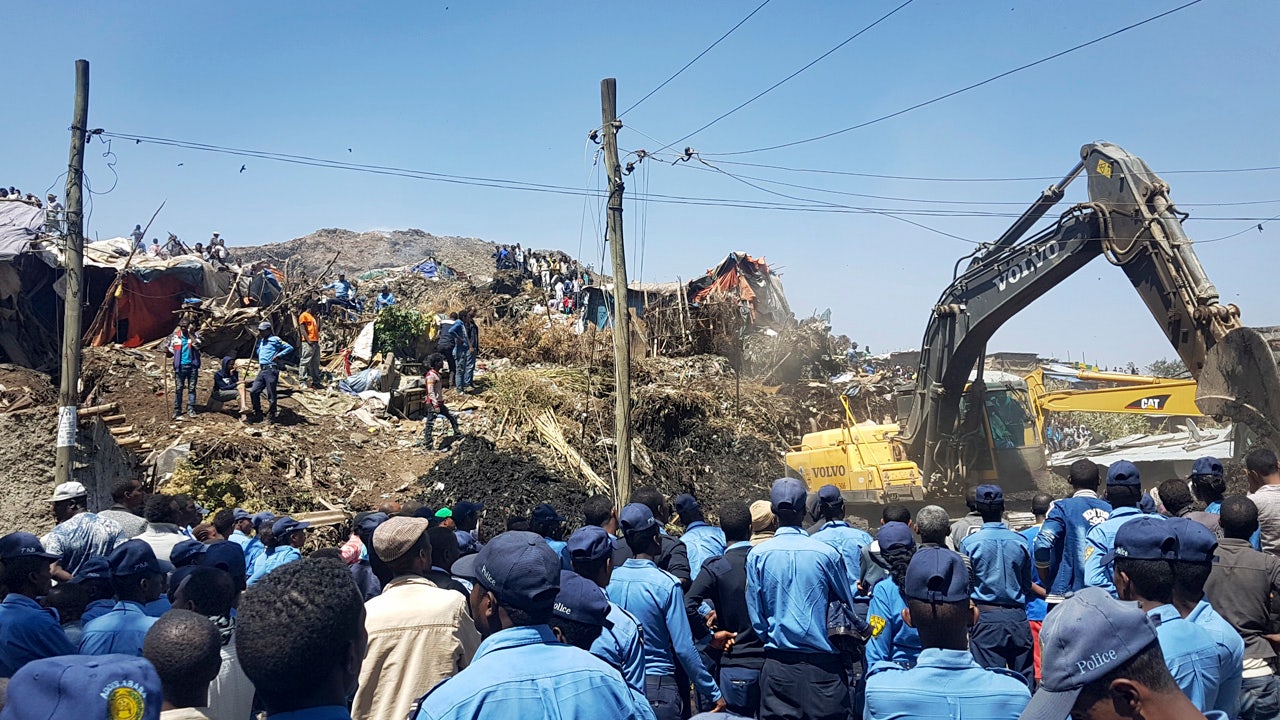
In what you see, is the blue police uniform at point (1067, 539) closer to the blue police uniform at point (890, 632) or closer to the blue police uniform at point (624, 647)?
the blue police uniform at point (890, 632)

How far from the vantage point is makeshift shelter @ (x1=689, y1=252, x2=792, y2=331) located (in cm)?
2705

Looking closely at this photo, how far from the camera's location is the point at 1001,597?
582cm

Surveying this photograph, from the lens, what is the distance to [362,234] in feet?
186

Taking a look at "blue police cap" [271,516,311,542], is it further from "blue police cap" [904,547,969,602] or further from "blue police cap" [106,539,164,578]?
"blue police cap" [904,547,969,602]

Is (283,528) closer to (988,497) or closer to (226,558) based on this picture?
(226,558)

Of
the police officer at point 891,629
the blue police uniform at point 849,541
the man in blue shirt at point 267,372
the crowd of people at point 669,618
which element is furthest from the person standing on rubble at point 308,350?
the police officer at point 891,629

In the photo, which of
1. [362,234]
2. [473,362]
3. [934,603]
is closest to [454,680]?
[934,603]

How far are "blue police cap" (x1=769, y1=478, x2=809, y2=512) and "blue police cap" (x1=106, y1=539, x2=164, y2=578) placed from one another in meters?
3.40

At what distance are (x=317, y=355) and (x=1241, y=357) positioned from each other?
16518 millimetres

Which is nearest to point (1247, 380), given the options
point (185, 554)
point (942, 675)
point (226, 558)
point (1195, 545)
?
point (1195, 545)

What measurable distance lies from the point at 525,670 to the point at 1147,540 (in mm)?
2412

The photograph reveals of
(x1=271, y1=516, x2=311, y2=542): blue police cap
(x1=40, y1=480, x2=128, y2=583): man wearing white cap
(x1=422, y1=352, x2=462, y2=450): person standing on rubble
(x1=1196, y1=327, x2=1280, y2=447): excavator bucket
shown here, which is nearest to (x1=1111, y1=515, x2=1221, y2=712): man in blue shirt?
(x1=40, y1=480, x2=128, y2=583): man wearing white cap

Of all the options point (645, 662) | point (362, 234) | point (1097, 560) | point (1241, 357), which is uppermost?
point (362, 234)

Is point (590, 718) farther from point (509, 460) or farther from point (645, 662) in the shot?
point (509, 460)
